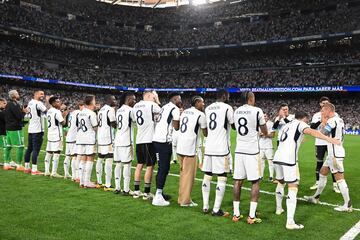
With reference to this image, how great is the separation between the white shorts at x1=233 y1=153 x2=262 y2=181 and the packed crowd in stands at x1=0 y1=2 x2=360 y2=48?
45843 millimetres

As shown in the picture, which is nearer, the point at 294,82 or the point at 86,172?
the point at 86,172

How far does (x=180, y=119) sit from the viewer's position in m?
7.79

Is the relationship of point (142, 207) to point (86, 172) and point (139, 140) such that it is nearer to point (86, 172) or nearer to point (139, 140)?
point (139, 140)

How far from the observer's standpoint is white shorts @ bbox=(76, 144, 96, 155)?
9.26 meters

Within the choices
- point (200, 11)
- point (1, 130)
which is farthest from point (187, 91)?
point (1, 130)

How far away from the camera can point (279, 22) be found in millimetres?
54781

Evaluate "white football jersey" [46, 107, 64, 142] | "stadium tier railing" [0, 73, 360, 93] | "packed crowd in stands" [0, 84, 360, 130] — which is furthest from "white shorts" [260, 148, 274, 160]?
"stadium tier railing" [0, 73, 360, 93]

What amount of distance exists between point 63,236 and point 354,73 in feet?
161

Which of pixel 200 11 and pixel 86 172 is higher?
pixel 200 11

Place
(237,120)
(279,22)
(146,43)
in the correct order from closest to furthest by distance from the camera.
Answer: (237,120) → (279,22) → (146,43)

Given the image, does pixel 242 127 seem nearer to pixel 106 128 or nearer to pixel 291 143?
pixel 291 143

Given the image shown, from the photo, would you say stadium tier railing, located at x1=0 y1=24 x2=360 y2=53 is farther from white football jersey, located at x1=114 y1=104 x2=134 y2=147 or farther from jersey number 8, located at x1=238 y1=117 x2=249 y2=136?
jersey number 8, located at x1=238 y1=117 x2=249 y2=136

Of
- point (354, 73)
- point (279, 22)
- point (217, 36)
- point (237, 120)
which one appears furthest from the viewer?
point (217, 36)

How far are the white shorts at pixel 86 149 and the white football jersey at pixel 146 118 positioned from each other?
1732mm
